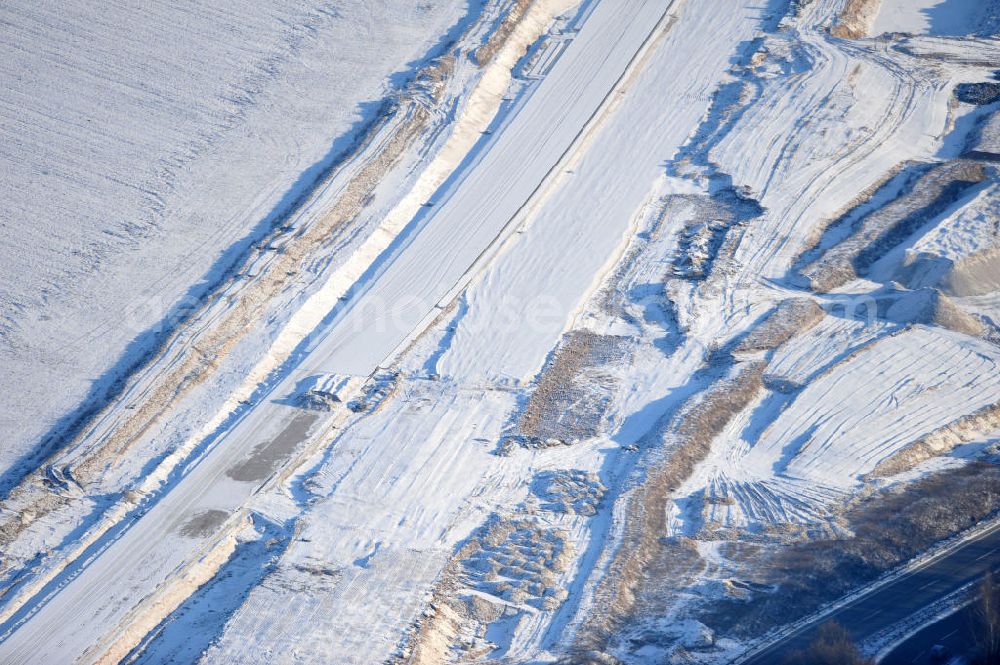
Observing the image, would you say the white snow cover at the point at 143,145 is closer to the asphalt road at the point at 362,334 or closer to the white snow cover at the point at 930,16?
the asphalt road at the point at 362,334

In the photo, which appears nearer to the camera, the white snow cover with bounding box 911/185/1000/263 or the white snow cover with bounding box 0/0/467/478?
the white snow cover with bounding box 911/185/1000/263

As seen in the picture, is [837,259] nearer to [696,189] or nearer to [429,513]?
[696,189]

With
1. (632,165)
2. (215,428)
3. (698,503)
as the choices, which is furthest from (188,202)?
(698,503)

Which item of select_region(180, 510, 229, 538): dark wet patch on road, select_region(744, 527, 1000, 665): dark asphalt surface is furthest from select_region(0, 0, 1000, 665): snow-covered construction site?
select_region(180, 510, 229, 538): dark wet patch on road

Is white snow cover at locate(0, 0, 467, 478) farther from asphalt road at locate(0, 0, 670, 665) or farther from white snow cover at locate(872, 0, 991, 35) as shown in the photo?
white snow cover at locate(872, 0, 991, 35)

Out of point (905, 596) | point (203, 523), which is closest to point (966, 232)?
point (905, 596)

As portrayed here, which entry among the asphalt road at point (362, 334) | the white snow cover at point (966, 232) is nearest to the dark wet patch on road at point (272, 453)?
the asphalt road at point (362, 334)
